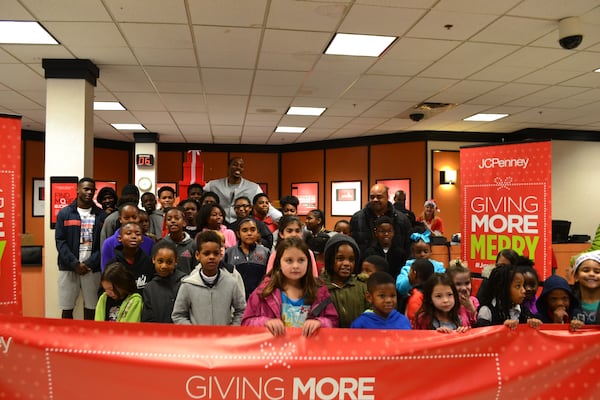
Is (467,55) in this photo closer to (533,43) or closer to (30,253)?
(533,43)

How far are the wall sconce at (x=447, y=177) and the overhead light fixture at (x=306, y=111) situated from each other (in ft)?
11.8

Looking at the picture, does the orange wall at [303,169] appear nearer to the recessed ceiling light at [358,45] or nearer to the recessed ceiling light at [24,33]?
the recessed ceiling light at [358,45]

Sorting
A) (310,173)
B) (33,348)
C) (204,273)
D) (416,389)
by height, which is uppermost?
(310,173)

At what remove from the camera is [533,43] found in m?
4.89

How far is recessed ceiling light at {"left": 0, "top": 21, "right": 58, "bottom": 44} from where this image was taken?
440 cm

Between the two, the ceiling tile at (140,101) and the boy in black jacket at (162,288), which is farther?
the ceiling tile at (140,101)

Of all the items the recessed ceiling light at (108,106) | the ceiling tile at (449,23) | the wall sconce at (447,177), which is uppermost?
the ceiling tile at (449,23)

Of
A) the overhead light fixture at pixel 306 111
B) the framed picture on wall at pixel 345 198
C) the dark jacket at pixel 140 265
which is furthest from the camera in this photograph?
the framed picture on wall at pixel 345 198

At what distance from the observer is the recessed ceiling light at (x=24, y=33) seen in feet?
14.4

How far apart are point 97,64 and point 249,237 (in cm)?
365

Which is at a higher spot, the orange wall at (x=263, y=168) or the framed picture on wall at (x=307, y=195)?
the orange wall at (x=263, y=168)

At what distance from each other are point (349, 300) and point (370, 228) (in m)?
1.48

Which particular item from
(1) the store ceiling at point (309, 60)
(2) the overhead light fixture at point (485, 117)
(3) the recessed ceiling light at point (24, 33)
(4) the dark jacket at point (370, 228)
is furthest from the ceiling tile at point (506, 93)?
(3) the recessed ceiling light at point (24, 33)

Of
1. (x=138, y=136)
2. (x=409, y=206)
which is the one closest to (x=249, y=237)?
(x=409, y=206)
